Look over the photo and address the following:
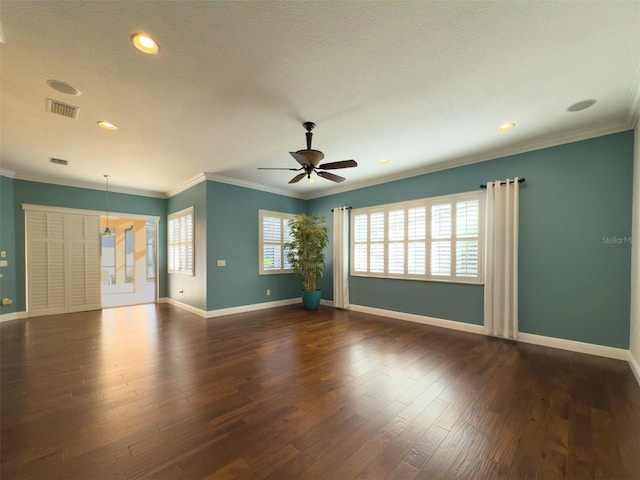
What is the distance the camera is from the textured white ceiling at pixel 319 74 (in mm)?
1711

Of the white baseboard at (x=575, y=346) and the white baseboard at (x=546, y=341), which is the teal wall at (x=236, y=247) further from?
the white baseboard at (x=575, y=346)

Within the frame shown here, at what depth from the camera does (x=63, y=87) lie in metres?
2.43

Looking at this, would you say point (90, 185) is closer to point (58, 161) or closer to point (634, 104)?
point (58, 161)

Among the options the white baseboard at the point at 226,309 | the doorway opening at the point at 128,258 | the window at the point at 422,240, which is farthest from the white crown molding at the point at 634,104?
the doorway opening at the point at 128,258

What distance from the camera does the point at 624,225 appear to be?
3.19m

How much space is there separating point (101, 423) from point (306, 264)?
4368 mm

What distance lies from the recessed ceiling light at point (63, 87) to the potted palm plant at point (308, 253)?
4138mm

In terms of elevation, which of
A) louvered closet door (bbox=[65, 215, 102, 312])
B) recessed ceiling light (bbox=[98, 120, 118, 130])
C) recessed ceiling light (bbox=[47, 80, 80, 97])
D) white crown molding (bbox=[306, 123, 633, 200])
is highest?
recessed ceiling light (bbox=[47, 80, 80, 97])

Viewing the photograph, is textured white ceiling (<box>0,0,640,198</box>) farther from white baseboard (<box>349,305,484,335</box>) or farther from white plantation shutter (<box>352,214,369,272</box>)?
white baseboard (<box>349,305,484,335</box>)

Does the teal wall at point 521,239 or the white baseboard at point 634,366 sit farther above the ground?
the teal wall at point 521,239

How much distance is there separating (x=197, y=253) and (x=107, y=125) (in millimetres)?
2959

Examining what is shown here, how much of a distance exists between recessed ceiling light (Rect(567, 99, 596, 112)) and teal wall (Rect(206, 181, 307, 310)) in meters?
5.28

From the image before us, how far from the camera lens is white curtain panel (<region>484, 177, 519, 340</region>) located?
385 cm

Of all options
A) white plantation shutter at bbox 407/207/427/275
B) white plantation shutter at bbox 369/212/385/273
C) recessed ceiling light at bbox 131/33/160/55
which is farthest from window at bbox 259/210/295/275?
recessed ceiling light at bbox 131/33/160/55
